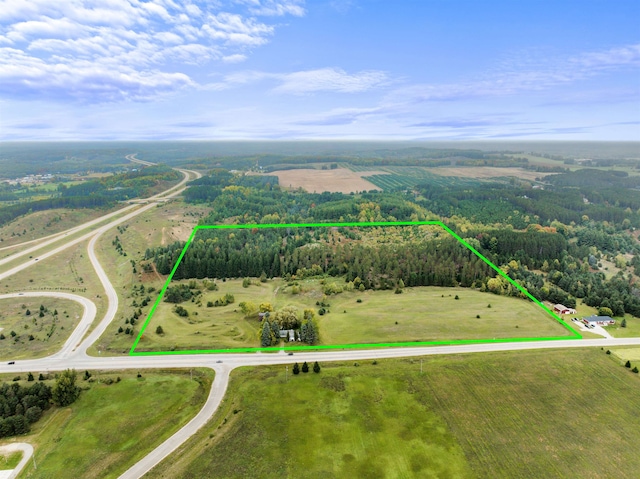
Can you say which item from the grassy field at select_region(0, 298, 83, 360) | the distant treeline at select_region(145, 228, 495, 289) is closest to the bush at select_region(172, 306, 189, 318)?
the grassy field at select_region(0, 298, 83, 360)

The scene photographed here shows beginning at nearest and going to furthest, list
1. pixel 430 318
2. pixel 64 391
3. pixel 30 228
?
pixel 64 391 → pixel 430 318 → pixel 30 228

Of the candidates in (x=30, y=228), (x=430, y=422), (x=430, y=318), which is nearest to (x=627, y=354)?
(x=430, y=318)

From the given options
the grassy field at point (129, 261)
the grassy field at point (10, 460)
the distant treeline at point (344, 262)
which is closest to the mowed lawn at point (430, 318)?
the distant treeline at point (344, 262)

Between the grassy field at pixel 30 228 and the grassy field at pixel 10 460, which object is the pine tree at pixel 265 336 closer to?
the grassy field at pixel 10 460

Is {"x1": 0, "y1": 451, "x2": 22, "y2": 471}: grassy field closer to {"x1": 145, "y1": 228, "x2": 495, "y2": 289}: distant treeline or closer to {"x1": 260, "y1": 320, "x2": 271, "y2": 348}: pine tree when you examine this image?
{"x1": 260, "y1": 320, "x2": 271, "y2": 348}: pine tree

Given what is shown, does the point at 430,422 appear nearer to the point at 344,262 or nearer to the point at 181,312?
the point at 181,312
